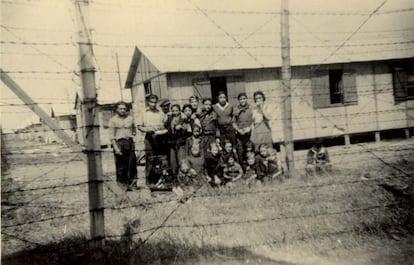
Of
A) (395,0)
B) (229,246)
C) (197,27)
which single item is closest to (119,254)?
(229,246)

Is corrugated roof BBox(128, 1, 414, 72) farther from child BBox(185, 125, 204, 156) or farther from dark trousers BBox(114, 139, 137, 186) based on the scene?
dark trousers BBox(114, 139, 137, 186)

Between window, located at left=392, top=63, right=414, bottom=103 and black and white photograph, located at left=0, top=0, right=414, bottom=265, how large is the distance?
4cm

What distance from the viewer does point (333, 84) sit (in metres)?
7.99

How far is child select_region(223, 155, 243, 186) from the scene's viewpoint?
5309 millimetres

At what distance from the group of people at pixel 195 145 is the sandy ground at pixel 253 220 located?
0.28 meters

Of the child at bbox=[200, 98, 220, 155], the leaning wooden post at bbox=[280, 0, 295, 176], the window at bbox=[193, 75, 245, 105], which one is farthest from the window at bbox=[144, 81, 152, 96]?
the leaning wooden post at bbox=[280, 0, 295, 176]

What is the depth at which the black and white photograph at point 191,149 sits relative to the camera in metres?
3.84

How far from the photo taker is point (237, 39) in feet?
20.9

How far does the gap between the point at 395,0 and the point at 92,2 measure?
371cm

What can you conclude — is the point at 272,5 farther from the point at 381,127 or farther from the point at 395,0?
the point at 381,127

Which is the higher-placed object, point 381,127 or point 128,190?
point 381,127

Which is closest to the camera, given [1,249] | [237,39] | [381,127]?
[1,249]

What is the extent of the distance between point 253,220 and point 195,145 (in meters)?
1.33

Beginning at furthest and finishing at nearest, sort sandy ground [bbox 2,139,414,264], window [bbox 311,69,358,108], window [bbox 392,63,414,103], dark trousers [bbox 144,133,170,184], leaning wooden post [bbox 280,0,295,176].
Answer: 1. window [bbox 311,69,358,108]
2. window [bbox 392,63,414,103]
3. leaning wooden post [bbox 280,0,295,176]
4. dark trousers [bbox 144,133,170,184]
5. sandy ground [bbox 2,139,414,264]
